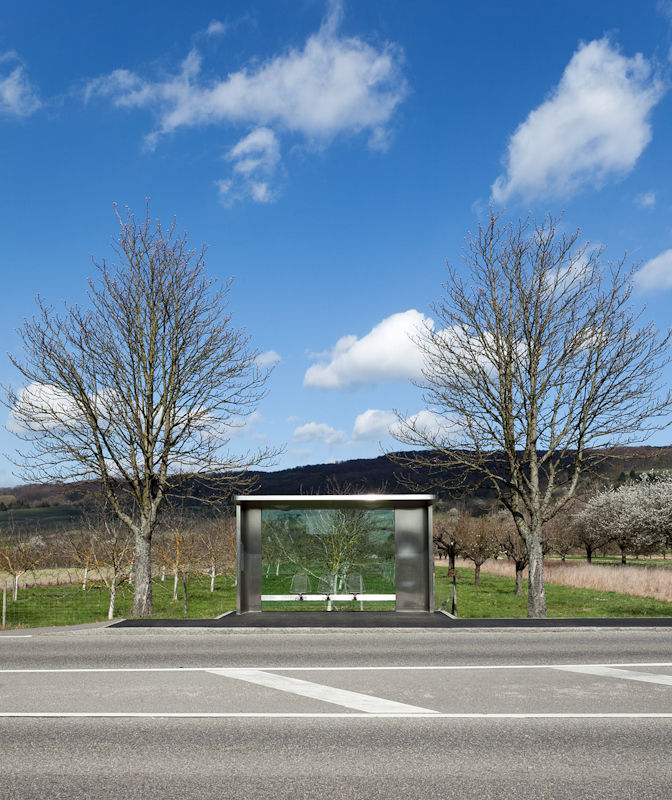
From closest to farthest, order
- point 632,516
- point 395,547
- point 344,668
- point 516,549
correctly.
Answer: point 344,668 → point 395,547 → point 516,549 → point 632,516

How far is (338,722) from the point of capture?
6.91m

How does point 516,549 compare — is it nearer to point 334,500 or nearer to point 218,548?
point 218,548

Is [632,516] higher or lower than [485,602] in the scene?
higher

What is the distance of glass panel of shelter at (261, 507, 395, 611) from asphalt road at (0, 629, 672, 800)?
5801 millimetres

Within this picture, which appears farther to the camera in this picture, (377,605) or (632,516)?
(632,516)

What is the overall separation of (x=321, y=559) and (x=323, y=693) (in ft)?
31.5

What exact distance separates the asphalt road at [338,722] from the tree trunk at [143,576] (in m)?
7.06

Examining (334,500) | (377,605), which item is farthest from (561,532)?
(334,500)

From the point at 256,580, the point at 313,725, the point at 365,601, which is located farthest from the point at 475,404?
the point at 313,725

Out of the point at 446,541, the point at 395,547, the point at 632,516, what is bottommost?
the point at 446,541

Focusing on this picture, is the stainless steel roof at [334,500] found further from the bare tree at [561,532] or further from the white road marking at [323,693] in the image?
the bare tree at [561,532]

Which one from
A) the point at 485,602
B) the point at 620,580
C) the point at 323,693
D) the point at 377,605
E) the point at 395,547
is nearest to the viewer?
the point at 323,693

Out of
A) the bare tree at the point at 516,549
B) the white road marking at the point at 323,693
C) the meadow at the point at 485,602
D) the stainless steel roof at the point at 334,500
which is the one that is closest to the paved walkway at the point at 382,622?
the meadow at the point at 485,602

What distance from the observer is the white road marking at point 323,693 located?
7.43 meters
